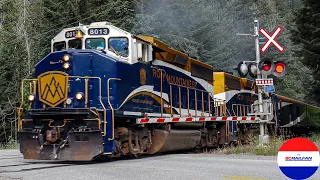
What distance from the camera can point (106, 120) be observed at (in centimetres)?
1024

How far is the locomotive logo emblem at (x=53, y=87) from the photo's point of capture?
415 inches

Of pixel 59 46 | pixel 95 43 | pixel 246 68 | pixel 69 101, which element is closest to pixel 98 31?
pixel 95 43

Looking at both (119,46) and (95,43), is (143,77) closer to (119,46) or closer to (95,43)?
(119,46)

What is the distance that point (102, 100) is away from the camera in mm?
10719

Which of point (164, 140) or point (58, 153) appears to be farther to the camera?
point (164, 140)

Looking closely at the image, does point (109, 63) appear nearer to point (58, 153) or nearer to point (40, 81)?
point (40, 81)

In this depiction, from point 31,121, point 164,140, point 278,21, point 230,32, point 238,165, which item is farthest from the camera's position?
point 278,21

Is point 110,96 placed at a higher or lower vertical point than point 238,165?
higher

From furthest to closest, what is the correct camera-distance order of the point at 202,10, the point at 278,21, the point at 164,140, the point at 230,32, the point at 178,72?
the point at 278,21 < the point at 230,32 < the point at 202,10 < the point at 178,72 < the point at 164,140

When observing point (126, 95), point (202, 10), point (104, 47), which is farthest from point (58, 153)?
point (202, 10)

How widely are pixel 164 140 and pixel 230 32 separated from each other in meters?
27.5

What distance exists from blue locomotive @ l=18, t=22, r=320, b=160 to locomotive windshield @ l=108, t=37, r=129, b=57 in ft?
0.08

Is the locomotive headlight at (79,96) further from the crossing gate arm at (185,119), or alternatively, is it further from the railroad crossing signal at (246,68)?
the railroad crossing signal at (246,68)

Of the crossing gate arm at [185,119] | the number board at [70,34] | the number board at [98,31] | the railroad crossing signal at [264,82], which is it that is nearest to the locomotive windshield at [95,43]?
the number board at [98,31]
